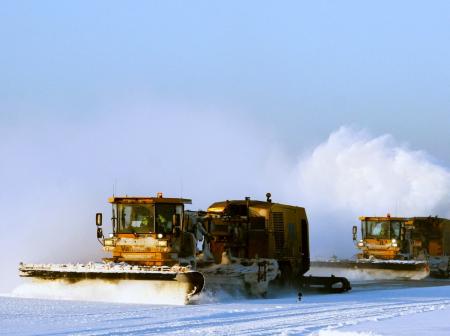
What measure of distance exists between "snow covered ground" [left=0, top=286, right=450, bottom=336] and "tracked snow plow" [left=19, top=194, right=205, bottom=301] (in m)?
1.10

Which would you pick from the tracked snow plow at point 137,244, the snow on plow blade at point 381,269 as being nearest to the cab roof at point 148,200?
the tracked snow plow at point 137,244

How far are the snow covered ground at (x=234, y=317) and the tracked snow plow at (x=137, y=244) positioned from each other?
1.10 m

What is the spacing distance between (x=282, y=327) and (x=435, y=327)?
2.72m

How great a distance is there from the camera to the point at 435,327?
17125 millimetres

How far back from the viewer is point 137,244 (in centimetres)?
2520

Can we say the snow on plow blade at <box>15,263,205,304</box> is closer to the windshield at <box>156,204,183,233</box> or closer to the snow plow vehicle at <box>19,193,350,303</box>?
the snow plow vehicle at <box>19,193,350,303</box>

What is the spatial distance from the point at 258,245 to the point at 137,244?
17.9ft

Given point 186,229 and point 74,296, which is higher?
point 186,229

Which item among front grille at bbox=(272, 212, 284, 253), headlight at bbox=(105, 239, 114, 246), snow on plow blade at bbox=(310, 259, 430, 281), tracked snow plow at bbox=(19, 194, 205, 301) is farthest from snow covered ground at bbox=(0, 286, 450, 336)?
snow on plow blade at bbox=(310, 259, 430, 281)

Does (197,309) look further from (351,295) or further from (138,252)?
(351,295)

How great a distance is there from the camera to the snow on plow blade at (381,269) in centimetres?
4044

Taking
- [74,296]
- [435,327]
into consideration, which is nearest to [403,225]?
[74,296]

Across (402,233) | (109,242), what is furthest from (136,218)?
(402,233)

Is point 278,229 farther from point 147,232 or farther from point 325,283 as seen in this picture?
point 147,232
